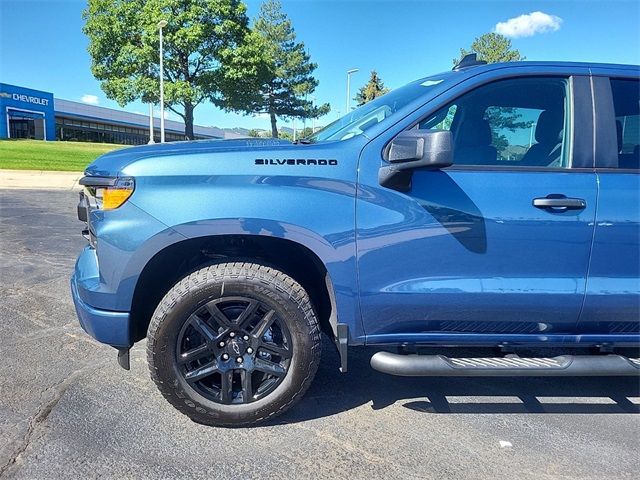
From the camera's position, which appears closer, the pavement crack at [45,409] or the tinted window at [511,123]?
the pavement crack at [45,409]

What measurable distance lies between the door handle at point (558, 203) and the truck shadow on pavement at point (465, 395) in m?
1.27

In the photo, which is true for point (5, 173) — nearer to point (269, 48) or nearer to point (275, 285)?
point (275, 285)

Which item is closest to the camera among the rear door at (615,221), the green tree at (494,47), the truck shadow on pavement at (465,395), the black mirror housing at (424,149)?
the black mirror housing at (424,149)

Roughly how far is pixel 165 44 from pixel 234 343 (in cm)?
2982

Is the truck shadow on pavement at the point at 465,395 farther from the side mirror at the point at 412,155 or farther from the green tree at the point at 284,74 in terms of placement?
the green tree at the point at 284,74

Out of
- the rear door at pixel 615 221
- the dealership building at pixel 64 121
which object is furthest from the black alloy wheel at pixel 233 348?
the dealership building at pixel 64 121

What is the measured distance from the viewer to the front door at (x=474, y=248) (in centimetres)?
253

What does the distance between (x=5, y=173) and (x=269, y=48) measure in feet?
102

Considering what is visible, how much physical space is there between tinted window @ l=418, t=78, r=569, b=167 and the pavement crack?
2599 millimetres

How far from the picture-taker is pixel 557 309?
2631 mm

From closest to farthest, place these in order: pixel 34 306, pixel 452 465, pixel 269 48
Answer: pixel 452 465 < pixel 34 306 < pixel 269 48

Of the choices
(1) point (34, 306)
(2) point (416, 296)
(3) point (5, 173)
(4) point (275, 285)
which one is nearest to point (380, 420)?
(2) point (416, 296)

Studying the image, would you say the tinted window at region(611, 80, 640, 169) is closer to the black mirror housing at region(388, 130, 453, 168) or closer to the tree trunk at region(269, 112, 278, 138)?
the black mirror housing at region(388, 130, 453, 168)

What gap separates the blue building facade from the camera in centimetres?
5371
